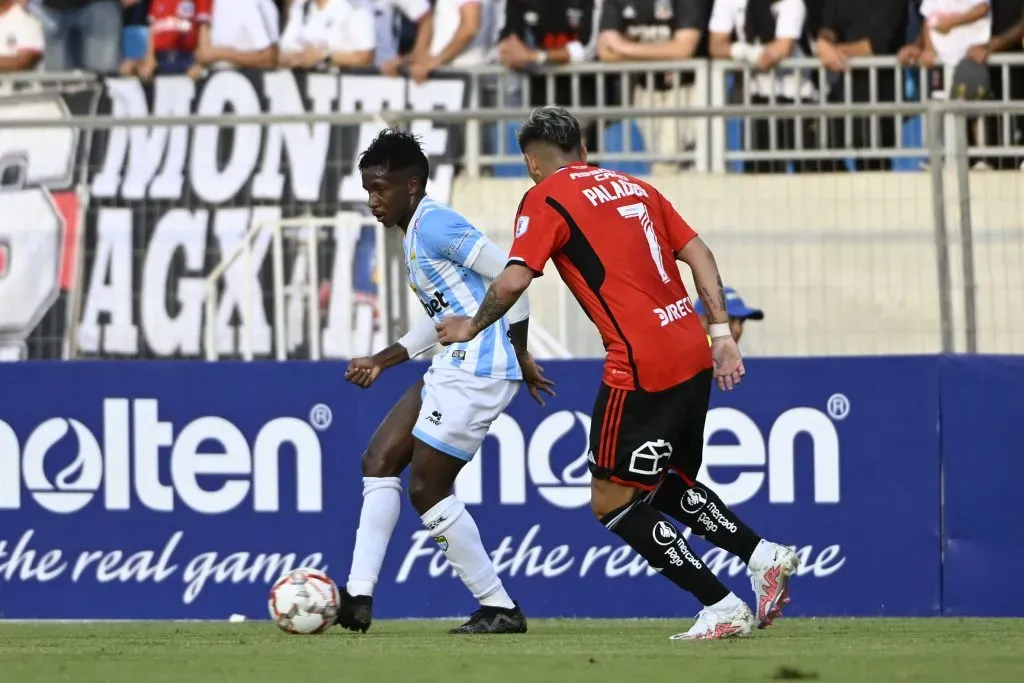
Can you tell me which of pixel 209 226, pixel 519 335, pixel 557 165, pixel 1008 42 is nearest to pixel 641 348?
pixel 557 165

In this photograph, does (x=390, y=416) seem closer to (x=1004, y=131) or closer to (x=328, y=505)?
(x=328, y=505)

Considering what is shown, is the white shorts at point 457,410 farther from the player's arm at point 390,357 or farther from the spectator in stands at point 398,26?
the spectator in stands at point 398,26

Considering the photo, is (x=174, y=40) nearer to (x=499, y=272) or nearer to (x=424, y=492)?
(x=499, y=272)

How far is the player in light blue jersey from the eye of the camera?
8.14 m

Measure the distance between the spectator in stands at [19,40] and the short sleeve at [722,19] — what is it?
19.2 feet

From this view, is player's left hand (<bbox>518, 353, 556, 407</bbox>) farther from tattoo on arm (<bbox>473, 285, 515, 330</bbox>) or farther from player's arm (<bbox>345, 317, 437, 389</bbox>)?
tattoo on arm (<bbox>473, 285, 515, 330</bbox>)

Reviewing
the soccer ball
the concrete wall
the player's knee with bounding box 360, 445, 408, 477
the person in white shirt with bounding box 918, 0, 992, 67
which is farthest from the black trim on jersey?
the person in white shirt with bounding box 918, 0, 992, 67

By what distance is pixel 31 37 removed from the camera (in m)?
15.7

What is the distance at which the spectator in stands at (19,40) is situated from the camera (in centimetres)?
1552

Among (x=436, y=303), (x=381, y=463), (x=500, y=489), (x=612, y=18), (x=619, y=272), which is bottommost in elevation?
(x=500, y=489)

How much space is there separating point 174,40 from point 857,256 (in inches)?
278

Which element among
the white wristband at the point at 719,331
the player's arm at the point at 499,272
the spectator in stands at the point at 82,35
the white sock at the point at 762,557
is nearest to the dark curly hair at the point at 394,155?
the player's arm at the point at 499,272

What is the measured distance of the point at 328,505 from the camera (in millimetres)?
11008

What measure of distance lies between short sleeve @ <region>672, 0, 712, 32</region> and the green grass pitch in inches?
259
